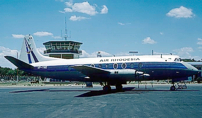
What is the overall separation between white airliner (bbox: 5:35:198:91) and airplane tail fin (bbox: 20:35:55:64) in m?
1.88

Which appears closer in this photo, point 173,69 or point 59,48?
point 173,69

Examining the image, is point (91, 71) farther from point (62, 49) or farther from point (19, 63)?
point (62, 49)

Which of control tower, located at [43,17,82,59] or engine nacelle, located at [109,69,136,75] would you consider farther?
control tower, located at [43,17,82,59]

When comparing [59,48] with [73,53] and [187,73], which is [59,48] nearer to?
[73,53]

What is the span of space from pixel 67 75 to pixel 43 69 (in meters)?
4.65

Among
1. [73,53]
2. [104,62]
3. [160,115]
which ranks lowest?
[160,115]

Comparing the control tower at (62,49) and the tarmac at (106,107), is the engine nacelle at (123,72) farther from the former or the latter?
the control tower at (62,49)

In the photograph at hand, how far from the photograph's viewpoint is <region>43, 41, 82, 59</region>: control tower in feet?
275

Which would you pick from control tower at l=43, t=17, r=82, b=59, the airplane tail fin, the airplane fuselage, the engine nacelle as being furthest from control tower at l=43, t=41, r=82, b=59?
the engine nacelle

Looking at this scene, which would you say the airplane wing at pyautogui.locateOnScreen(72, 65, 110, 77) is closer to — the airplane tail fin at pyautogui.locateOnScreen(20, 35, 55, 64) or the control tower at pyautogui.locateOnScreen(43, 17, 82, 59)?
the airplane tail fin at pyautogui.locateOnScreen(20, 35, 55, 64)

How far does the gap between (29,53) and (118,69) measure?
16.8 metres

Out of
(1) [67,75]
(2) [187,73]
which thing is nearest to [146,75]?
(2) [187,73]

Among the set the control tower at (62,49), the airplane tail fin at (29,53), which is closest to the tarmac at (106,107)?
the airplane tail fin at (29,53)

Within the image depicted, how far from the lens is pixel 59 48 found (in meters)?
85.3
